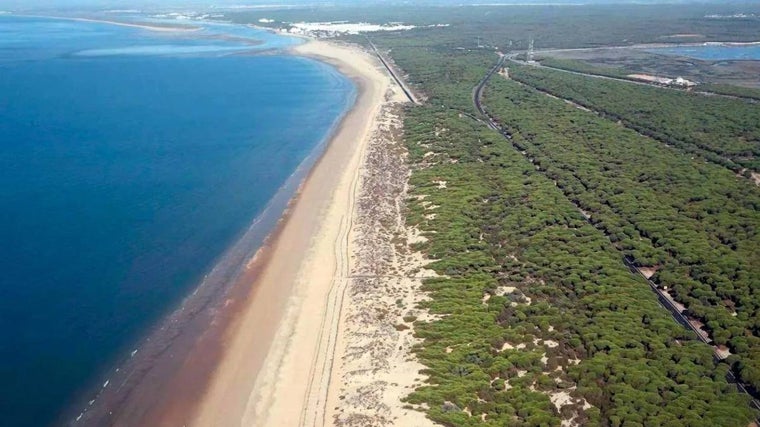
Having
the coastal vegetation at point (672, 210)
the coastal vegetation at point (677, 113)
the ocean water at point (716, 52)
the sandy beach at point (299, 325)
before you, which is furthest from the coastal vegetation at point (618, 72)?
the sandy beach at point (299, 325)

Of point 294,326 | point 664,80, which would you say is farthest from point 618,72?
point 294,326

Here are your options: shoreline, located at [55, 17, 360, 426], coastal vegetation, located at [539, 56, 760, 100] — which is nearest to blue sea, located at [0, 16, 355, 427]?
shoreline, located at [55, 17, 360, 426]

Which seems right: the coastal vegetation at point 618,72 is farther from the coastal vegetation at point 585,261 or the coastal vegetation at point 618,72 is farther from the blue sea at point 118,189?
the blue sea at point 118,189

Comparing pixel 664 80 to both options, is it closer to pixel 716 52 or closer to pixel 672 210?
pixel 716 52

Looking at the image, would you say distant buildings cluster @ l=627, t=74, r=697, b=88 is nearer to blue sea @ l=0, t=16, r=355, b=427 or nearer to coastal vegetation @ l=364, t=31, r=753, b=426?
coastal vegetation @ l=364, t=31, r=753, b=426

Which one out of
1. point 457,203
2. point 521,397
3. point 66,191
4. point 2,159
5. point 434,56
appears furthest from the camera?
point 434,56

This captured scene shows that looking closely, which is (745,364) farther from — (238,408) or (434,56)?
(434,56)

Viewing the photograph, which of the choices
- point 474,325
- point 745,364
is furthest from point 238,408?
point 745,364
